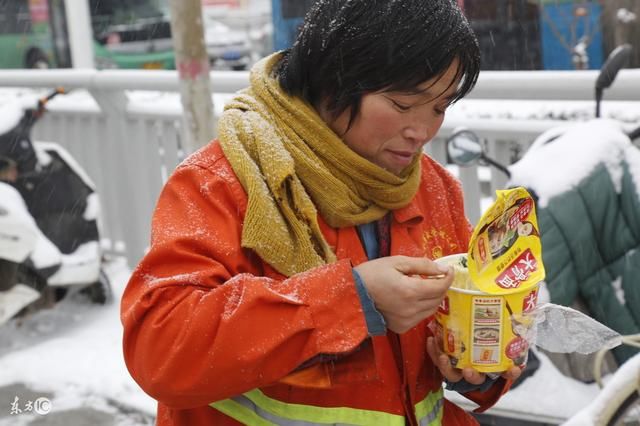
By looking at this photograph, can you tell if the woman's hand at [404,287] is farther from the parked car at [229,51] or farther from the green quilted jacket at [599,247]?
the parked car at [229,51]

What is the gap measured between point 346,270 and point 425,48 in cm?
43

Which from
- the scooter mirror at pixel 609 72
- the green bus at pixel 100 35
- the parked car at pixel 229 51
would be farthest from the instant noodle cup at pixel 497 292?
the parked car at pixel 229 51

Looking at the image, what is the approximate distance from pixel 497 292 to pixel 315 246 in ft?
1.09

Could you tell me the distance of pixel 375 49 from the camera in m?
1.56

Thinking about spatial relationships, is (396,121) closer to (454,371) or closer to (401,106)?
(401,106)

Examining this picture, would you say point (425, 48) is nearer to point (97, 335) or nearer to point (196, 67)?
point (196, 67)

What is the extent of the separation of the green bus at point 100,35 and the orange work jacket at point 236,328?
54.2 feet

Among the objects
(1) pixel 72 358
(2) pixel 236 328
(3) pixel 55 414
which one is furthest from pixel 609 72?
(1) pixel 72 358

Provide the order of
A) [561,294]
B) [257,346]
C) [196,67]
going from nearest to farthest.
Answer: [257,346]
[561,294]
[196,67]

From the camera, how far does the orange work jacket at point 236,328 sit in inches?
55.6

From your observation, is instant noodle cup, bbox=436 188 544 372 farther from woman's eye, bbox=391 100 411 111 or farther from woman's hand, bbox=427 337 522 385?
woman's eye, bbox=391 100 411 111

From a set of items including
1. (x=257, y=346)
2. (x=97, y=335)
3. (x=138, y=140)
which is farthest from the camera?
(x=138, y=140)

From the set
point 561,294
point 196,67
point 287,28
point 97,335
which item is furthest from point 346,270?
point 287,28

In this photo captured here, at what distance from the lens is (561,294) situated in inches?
113
